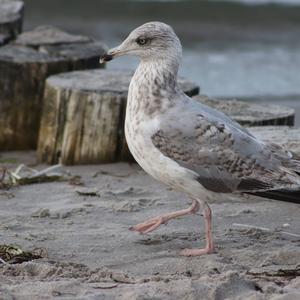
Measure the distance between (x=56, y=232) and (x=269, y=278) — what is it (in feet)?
4.47

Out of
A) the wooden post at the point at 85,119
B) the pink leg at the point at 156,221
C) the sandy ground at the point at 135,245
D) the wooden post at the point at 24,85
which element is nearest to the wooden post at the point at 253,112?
the wooden post at the point at 85,119

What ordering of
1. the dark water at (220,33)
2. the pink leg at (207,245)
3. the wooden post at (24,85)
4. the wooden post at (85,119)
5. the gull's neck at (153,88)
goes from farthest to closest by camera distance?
the dark water at (220,33), the wooden post at (24,85), the wooden post at (85,119), the gull's neck at (153,88), the pink leg at (207,245)

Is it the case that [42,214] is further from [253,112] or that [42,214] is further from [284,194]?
[253,112]

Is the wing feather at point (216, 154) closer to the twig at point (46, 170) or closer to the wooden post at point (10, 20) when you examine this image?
the twig at point (46, 170)

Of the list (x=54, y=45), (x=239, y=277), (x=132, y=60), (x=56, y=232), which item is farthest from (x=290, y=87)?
(x=239, y=277)

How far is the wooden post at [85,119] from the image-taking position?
7.31 meters

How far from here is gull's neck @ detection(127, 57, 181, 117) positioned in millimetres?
5195

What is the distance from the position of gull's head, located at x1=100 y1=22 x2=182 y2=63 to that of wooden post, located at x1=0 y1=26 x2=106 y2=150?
9.40 feet

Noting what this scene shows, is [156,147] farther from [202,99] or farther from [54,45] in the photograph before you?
[54,45]

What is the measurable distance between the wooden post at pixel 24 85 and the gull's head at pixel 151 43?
9.40 ft

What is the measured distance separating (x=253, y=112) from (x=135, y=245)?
7.38 ft

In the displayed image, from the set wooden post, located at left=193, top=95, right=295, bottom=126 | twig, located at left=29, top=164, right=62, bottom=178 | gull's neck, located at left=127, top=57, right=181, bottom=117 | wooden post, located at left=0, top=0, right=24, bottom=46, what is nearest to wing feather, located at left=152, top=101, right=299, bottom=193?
gull's neck, located at left=127, top=57, right=181, bottom=117

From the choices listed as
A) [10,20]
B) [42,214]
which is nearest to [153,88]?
[42,214]

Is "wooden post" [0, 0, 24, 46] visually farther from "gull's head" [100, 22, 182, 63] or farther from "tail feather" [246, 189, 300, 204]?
"tail feather" [246, 189, 300, 204]
